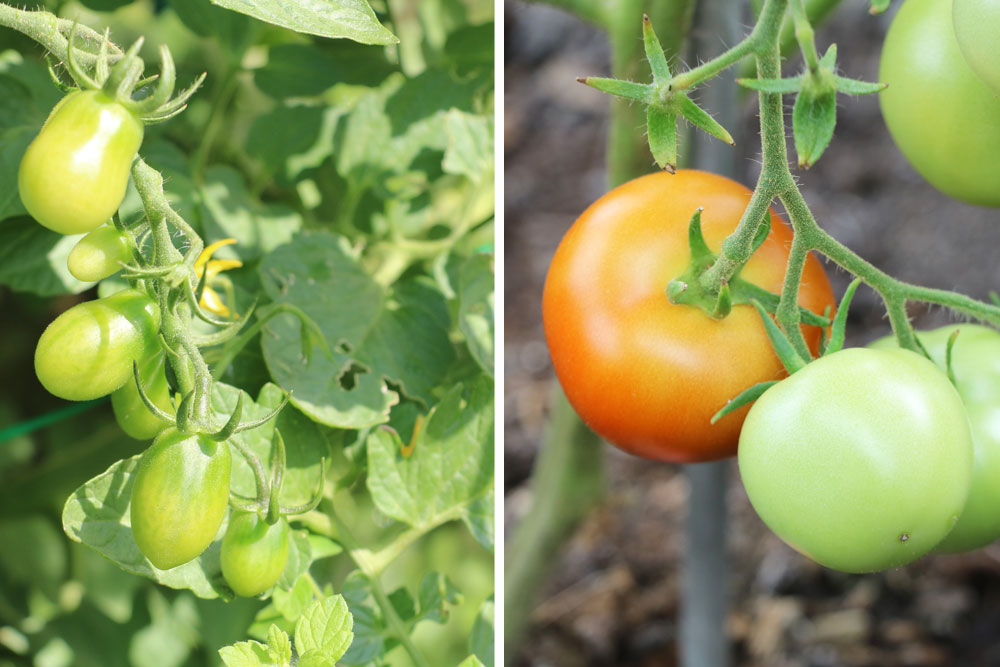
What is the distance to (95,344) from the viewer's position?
14.4 inches

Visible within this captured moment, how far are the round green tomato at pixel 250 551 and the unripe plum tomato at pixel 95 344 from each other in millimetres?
76

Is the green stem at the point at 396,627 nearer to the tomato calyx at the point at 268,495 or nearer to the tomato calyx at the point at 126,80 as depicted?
the tomato calyx at the point at 268,495

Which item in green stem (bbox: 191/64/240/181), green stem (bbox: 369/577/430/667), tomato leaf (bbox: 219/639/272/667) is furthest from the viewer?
green stem (bbox: 191/64/240/181)

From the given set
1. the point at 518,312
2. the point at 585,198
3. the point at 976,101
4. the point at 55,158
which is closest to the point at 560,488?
the point at 976,101

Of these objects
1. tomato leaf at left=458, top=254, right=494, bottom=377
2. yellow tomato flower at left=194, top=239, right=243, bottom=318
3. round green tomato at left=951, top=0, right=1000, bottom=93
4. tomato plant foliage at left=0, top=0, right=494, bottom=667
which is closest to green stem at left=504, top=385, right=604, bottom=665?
tomato plant foliage at left=0, top=0, right=494, bottom=667

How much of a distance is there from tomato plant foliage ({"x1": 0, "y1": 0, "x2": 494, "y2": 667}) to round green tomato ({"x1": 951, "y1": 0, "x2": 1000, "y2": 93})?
0.24 m

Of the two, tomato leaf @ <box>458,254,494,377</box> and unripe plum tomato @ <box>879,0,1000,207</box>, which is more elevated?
unripe plum tomato @ <box>879,0,1000,207</box>

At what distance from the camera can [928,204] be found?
1797 millimetres

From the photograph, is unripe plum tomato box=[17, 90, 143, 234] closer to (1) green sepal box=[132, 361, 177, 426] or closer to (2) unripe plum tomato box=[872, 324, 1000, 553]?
(1) green sepal box=[132, 361, 177, 426]

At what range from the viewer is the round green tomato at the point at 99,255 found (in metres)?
0.37

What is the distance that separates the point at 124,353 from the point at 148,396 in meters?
0.03

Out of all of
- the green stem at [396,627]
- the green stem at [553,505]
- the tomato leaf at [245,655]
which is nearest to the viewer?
the tomato leaf at [245,655]

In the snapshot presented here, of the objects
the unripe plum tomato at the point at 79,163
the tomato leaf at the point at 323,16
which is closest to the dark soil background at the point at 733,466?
the tomato leaf at the point at 323,16

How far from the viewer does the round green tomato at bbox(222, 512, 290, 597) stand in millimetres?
408
